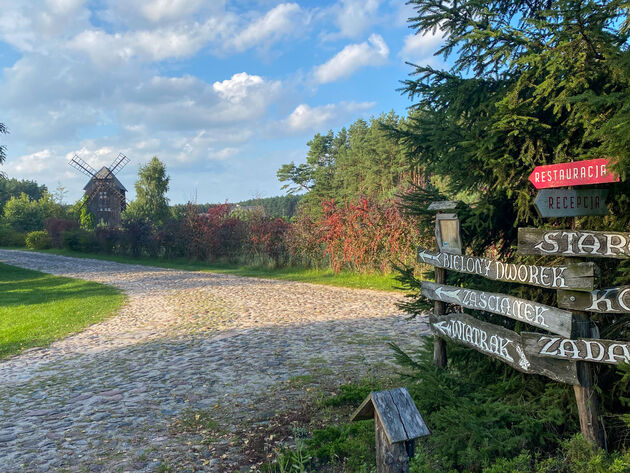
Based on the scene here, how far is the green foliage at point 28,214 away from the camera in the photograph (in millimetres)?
55125

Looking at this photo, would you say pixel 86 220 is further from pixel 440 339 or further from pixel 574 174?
pixel 574 174

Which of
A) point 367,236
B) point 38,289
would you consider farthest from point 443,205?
point 38,289

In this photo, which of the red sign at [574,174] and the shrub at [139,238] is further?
the shrub at [139,238]

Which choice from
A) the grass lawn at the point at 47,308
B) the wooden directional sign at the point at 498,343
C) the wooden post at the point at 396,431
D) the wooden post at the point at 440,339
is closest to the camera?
the wooden post at the point at 396,431

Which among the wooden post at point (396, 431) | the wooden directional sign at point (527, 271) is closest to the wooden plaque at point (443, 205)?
the wooden directional sign at point (527, 271)

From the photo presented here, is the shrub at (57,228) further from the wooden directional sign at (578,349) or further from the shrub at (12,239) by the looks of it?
the wooden directional sign at (578,349)

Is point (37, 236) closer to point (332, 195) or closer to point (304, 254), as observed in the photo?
point (332, 195)

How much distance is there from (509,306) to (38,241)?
47499 mm

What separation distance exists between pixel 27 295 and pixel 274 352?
12.1 metres

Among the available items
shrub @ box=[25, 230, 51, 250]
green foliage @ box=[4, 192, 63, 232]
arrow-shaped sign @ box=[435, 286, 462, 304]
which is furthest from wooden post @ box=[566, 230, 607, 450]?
green foliage @ box=[4, 192, 63, 232]

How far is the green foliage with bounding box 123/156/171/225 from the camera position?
163 feet

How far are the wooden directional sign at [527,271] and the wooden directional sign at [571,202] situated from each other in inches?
16.4

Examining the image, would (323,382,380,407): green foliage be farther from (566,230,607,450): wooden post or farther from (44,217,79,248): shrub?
(44,217,79,248): shrub

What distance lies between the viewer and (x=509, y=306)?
379 centimetres
